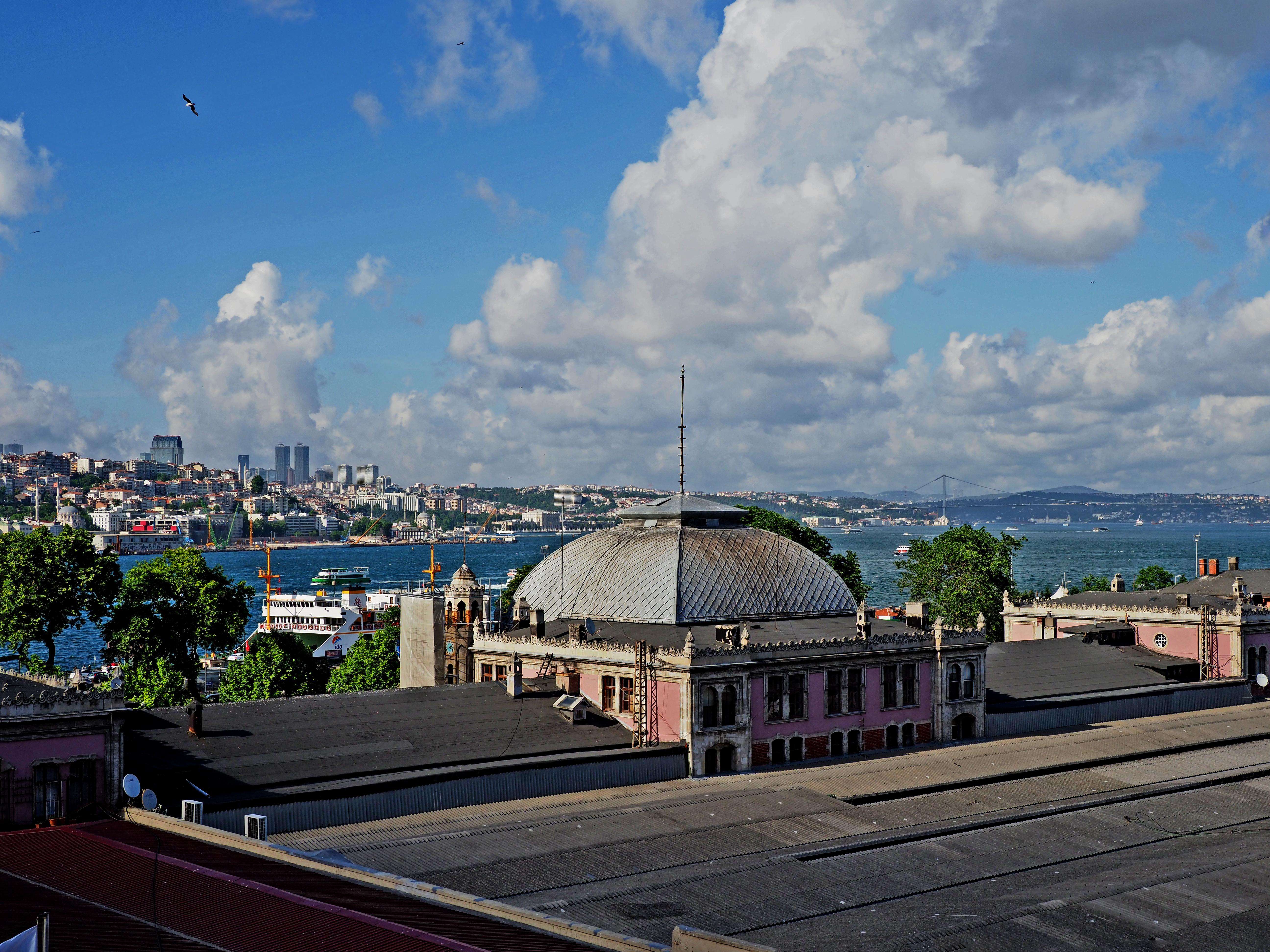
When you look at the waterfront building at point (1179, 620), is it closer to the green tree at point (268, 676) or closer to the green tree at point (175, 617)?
the green tree at point (268, 676)

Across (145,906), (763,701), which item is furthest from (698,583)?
(145,906)

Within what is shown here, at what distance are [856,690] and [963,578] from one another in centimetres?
5291

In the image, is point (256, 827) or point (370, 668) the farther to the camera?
point (370, 668)

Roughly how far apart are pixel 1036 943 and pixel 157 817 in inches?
1092

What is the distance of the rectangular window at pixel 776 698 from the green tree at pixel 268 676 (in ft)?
117

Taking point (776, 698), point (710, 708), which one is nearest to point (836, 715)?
point (776, 698)

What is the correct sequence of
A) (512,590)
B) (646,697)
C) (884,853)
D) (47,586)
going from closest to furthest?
(884,853) < (646,697) < (47,586) < (512,590)

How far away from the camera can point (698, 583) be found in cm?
7644

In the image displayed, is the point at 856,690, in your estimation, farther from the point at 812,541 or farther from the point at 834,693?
the point at 812,541

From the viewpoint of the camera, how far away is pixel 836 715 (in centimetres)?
6806

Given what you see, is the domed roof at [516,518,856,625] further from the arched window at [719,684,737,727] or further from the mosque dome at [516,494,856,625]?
the arched window at [719,684,737,727]

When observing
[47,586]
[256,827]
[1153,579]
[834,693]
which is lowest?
[256,827]

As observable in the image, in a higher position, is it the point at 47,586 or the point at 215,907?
the point at 47,586

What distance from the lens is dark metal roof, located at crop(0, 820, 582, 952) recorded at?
90.6 ft
